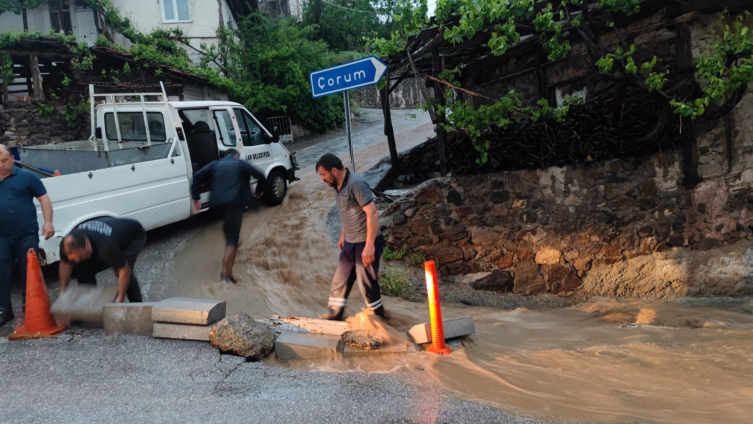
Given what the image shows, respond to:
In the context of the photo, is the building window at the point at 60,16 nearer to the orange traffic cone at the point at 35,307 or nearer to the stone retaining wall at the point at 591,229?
the stone retaining wall at the point at 591,229

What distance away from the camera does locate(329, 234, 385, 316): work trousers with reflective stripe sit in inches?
204

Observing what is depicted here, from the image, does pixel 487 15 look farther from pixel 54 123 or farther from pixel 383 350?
pixel 54 123

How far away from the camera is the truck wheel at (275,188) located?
926 centimetres

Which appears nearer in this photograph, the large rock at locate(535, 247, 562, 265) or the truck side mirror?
the large rock at locate(535, 247, 562, 265)

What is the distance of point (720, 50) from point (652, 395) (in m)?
4.40

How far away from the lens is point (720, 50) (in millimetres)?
6074

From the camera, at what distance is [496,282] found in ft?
25.7

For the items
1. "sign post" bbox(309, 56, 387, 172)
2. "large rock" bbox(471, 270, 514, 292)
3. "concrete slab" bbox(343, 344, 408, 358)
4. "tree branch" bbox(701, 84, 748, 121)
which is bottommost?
"large rock" bbox(471, 270, 514, 292)

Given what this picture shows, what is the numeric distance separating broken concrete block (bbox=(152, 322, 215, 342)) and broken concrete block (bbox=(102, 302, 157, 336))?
0.13m

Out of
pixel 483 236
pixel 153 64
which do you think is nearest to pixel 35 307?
pixel 483 236

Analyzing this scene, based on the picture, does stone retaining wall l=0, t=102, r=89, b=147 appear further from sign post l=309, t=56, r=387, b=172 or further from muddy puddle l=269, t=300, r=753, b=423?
muddy puddle l=269, t=300, r=753, b=423

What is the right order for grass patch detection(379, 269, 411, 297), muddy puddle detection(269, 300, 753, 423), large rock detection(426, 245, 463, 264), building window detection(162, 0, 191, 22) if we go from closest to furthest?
1. muddy puddle detection(269, 300, 753, 423)
2. grass patch detection(379, 269, 411, 297)
3. large rock detection(426, 245, 463, 264)
4. building window detection(162, 0, 191, 22)

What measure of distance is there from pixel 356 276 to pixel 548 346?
6.60ft

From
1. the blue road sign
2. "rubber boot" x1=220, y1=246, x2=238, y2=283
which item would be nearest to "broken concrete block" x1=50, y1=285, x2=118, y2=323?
"rubber boot" x1=220, y1=246, x2=238, y2=283
